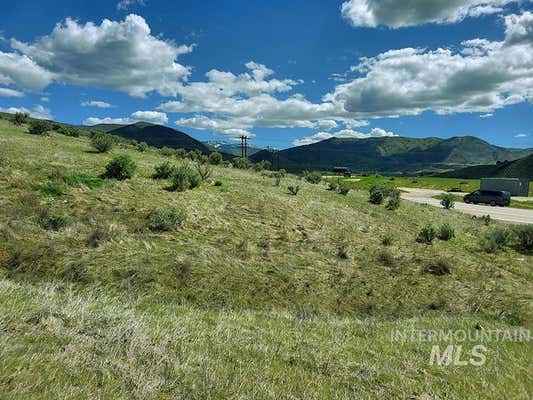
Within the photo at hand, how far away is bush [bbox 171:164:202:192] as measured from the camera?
1817cm

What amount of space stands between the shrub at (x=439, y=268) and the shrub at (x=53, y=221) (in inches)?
571

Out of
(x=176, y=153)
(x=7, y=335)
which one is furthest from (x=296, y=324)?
(x=176, y=153)

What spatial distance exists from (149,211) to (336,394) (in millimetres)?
12132

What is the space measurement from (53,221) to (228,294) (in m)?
6.89

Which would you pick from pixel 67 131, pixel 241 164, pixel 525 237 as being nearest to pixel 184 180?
pixel 241 164

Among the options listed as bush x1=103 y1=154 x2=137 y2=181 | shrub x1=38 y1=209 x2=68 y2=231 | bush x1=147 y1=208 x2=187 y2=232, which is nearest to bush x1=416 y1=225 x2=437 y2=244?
bush x1=147 y1=208 x2=187 y2=232

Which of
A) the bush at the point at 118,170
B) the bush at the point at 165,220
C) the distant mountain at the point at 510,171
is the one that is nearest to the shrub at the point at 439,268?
the bush at the point at 165,220

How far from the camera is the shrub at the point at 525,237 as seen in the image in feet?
63.5

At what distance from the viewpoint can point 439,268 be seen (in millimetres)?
14125

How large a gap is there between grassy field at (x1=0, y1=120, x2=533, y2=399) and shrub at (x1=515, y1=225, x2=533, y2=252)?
1.01 meters

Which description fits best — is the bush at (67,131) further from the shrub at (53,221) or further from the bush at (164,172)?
the shrub at (53,221)

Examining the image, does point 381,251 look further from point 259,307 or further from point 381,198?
point 381,198

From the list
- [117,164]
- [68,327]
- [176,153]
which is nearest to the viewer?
[68,327]

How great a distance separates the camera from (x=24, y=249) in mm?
9867
